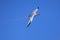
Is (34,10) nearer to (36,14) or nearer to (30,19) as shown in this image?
(36,14)

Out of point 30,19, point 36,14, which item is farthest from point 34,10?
point 30,19

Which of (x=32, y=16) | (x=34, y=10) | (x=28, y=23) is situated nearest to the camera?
(x=28, y=23)

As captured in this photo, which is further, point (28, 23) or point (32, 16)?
point (32, 16)

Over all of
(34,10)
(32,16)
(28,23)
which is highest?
(34,10)

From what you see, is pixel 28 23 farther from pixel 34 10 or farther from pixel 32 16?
pixel 34 10

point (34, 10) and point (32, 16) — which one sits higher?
point (34, 10)

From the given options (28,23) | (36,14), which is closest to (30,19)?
(28,23)

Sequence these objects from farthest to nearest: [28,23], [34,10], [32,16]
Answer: [34,10], [32,16], [28,23]

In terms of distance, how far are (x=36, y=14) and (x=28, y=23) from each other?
32.6 inches

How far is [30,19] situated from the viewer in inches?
199

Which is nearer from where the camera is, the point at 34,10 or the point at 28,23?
the point at 28,23

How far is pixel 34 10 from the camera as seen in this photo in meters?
5.86

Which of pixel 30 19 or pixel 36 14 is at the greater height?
pixel 36 14

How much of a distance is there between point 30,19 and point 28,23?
24 centimetres
